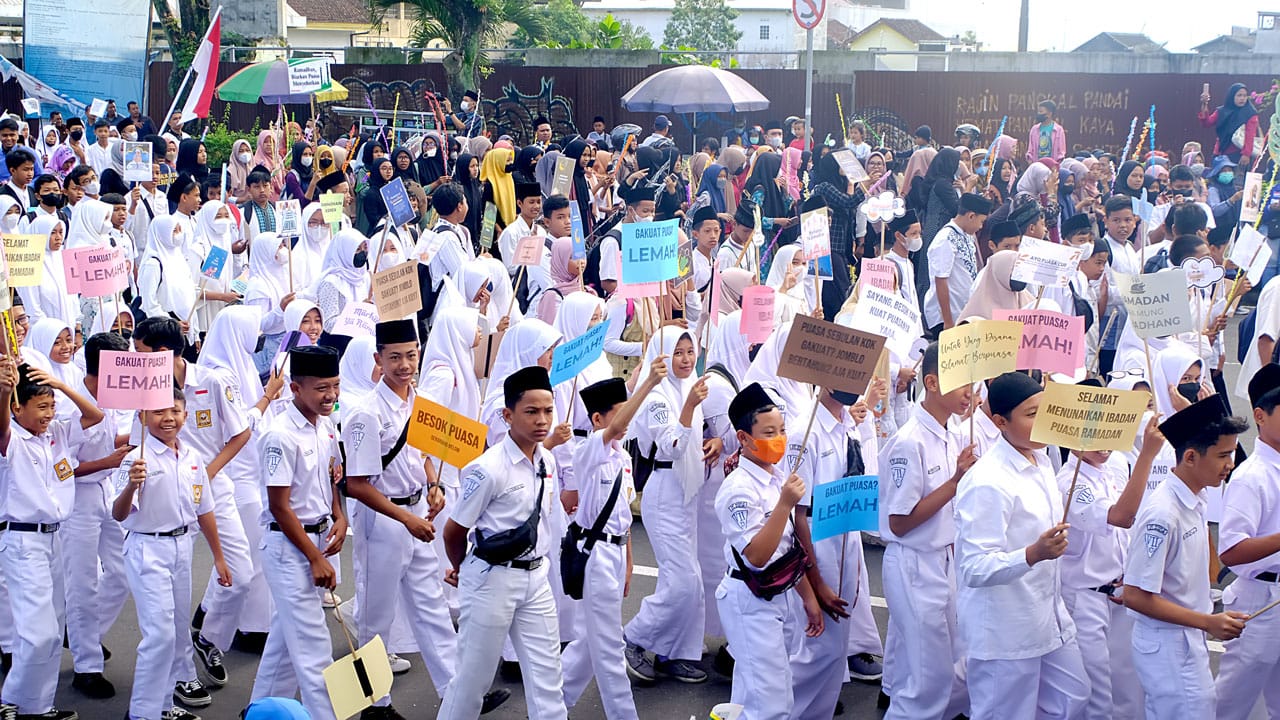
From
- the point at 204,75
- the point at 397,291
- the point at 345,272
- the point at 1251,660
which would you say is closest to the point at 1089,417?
the point at 1251,660

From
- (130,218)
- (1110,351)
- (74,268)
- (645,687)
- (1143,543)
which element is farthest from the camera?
(130,218)

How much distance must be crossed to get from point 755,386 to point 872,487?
26.8 inches

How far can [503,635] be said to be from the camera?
526 centimetres

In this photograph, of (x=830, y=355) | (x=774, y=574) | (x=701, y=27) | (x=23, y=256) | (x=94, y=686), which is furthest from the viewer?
(x=701, y=27)

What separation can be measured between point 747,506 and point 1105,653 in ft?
5.46

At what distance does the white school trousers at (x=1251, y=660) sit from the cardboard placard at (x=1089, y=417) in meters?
0.86

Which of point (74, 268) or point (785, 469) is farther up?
point (74, 268)

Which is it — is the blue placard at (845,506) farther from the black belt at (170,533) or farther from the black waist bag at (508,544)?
the black belt at (170,533)

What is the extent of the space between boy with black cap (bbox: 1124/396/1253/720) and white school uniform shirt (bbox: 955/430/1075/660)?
312 mm

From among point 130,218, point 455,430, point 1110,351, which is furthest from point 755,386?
point 130,218

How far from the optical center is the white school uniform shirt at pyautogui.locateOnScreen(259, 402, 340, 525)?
18.9 ft

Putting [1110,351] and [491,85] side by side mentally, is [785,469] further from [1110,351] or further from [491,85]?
[491,85]

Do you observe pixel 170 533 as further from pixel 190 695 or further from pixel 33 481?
pixel 190 695

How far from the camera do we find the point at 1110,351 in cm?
1044
